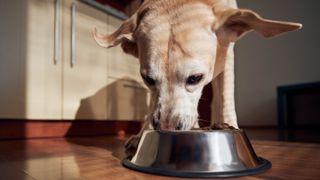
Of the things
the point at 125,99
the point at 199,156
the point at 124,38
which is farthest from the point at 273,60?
the point at 199,156

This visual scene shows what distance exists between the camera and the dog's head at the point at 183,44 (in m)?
1.01

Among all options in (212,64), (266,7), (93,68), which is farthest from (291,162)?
(266,7)

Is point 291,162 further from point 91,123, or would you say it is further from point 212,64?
point 91,123

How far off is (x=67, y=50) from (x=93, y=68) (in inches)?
10.9

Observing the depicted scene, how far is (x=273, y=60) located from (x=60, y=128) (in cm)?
258

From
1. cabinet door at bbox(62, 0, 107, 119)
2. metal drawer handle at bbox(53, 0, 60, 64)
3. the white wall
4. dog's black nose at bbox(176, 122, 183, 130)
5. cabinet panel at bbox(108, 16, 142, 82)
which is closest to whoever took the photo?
dog's black nose at bbox(176, 122, 183, 130)

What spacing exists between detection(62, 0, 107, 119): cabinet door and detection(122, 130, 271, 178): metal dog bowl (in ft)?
5.07

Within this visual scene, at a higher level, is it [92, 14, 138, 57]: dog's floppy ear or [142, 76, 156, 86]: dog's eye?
[92, 14, 138, 57]: dog's floppy ear

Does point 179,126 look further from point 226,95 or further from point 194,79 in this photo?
point 226,95

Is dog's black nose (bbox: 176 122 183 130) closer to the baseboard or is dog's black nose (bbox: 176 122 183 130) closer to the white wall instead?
the baseboard

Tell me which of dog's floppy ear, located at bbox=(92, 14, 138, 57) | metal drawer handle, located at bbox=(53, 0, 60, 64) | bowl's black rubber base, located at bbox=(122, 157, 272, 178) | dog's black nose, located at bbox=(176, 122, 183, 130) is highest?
metal drawer handle, located at bbox=(53, 0, 60, 64)

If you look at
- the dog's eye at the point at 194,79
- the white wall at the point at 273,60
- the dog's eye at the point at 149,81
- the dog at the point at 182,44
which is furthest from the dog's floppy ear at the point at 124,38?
the white wall at the point at 273,60

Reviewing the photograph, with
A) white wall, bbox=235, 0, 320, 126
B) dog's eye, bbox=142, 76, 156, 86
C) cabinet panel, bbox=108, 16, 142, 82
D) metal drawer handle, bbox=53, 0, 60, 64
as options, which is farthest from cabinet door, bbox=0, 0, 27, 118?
white wall, bbox=235, 0, 320, 126

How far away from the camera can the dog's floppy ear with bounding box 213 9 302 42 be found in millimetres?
997
